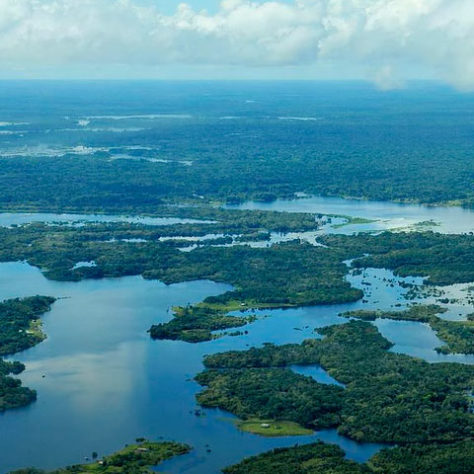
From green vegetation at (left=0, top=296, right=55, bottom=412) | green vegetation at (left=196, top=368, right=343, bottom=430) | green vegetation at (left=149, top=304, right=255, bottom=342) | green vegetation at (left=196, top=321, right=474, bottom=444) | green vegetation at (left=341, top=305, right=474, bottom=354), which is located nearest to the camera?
green vegetation at (left=196, top=321, right=474, bottom=444)

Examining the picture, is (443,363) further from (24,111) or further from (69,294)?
(24,111)

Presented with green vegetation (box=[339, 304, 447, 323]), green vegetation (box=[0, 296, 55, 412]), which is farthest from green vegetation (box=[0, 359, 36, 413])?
green vegetation (box=[339, 304, 447, 323])

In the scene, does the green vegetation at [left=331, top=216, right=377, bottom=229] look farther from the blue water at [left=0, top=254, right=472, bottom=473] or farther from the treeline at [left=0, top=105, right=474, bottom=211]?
the blue water at [left=0, top=254, right=472, bottom=473]

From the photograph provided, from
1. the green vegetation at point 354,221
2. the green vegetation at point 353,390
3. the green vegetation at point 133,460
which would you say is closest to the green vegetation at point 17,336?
the green vegetation at point 133,460

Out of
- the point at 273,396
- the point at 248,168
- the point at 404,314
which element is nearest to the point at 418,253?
the point at 404,314

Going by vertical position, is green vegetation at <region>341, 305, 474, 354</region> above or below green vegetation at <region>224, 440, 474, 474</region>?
above

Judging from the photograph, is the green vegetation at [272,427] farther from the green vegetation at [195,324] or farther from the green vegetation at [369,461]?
the green vegetation at [195,324]
